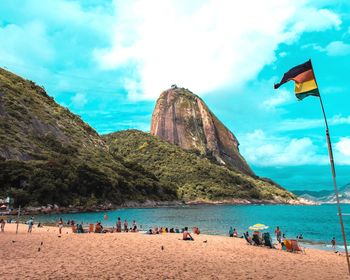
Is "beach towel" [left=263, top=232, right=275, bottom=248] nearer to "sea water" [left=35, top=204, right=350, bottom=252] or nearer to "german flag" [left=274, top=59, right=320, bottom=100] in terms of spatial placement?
"sea water" [left=35, top=204, right=350, bottom=252]

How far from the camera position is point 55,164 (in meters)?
109

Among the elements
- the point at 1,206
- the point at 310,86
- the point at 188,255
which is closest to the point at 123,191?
the point at 1,206

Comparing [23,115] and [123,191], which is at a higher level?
[23,115]

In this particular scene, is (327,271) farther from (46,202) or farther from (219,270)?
(46,202)

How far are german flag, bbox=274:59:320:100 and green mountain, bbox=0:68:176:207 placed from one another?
89.3 metres

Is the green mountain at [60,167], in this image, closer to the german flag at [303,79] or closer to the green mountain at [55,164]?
the green mountain at [55,164]

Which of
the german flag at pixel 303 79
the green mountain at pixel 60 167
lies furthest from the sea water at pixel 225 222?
the german flag at pixel 303 79

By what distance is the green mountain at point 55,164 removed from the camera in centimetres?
9538

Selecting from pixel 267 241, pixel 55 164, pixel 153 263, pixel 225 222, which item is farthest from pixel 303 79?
pixel 55 164

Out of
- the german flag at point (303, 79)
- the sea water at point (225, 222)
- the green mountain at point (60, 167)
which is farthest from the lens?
the green mountain at point (60, 167)

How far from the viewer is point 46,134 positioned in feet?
463

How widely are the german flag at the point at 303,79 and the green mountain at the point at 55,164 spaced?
89.3m

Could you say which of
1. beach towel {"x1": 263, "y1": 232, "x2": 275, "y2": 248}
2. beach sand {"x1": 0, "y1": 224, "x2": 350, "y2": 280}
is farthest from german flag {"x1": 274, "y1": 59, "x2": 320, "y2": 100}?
beach towel {"x1": 263, "y1": 232, "x2": 275, "y2": 248}

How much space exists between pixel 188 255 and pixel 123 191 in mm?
117080
